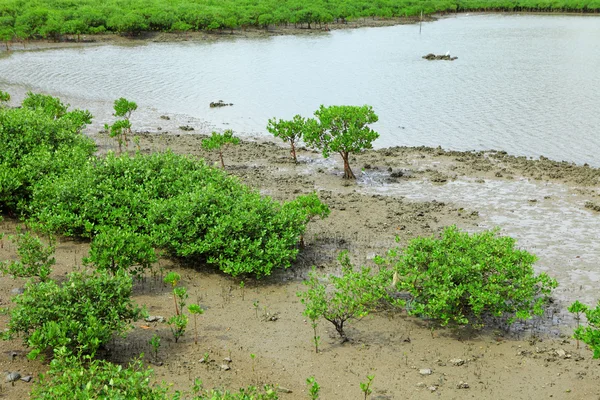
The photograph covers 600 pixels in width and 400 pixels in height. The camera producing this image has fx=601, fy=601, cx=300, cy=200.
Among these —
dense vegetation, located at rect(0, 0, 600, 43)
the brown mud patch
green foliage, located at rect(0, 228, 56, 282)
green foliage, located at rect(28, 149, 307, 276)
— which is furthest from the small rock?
dense vegetation, located at rect(0, 0, 600, 43)

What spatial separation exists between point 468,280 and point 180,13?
6507cm

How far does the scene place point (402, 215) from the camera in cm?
1664

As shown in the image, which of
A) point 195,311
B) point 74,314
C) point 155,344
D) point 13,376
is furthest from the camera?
point 195,311

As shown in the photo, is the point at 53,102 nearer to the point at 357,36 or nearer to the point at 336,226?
the point at 336,226

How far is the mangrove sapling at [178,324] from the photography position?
9633 millimetres

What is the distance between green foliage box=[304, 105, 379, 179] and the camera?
62.8 ft

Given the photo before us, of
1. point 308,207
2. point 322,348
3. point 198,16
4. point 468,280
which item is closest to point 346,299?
point 322,348

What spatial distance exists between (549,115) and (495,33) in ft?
137

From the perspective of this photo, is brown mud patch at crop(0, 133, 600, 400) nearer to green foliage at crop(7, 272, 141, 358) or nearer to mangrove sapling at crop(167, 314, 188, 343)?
mangrove sapling at crop(167, 314, 188, 343)

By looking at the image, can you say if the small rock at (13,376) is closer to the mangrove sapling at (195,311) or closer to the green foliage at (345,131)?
the mangrove sapling at (195,311)

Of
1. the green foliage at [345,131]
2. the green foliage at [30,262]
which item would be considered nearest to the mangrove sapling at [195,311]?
the green foliage at [30,262]

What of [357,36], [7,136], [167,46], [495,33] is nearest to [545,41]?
[495,33]

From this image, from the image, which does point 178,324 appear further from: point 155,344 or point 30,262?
point 30,262

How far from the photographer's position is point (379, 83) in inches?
1523
